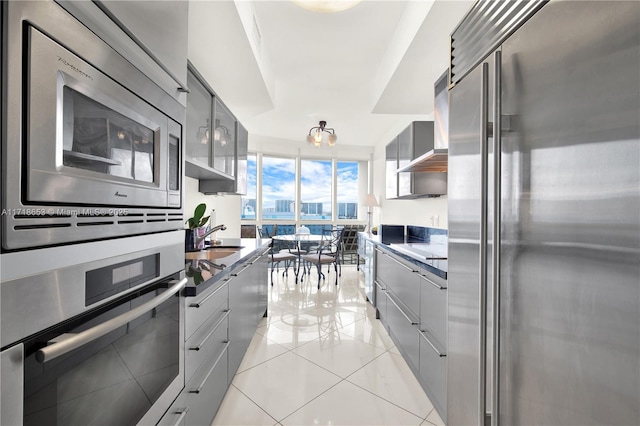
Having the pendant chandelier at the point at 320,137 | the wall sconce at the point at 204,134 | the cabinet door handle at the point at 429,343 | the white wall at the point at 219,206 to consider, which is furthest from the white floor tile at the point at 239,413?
the pendant chandelier at the point at 320,137

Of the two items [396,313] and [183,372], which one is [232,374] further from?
[396,313]

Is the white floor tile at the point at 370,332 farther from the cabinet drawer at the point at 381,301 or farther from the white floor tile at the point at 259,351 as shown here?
the white floor tile at the point at 259,351

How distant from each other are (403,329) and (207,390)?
1498 millimetres

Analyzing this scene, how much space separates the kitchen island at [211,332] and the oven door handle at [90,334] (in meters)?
0.34

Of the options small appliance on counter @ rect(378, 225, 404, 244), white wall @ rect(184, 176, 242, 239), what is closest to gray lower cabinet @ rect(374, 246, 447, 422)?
small appliance on counter @ rect(378, 225, 404, 244)

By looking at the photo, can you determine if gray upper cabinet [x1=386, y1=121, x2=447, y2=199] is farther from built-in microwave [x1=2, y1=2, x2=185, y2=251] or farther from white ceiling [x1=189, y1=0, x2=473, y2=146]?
built-in microwave [x1=2, y1=2, x2=185, y2=251]

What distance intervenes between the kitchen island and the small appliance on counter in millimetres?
1607

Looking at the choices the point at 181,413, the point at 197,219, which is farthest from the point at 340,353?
the point at 197,219

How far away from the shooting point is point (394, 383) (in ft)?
6.37

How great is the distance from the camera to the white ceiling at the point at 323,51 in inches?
69.2

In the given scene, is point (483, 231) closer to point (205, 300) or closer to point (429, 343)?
point (429, 343)

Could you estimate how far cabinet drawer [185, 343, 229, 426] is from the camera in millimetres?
1200

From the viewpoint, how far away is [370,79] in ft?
10.5

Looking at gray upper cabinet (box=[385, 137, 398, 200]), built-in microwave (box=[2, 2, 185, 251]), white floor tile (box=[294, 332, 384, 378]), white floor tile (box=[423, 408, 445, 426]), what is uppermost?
gray upper cabinet (box=[385, 137, 398, 200])
